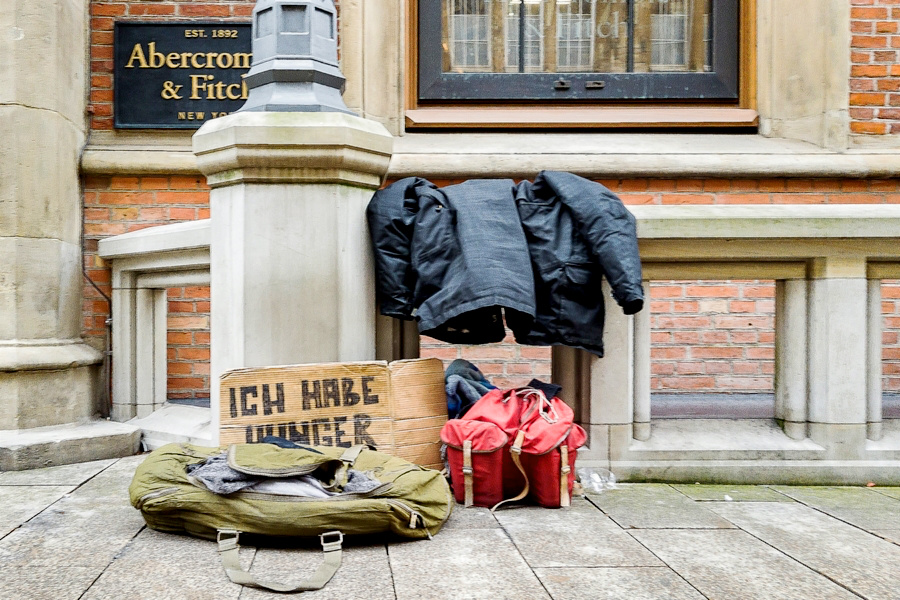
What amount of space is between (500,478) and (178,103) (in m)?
3.52

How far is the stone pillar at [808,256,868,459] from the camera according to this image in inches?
134

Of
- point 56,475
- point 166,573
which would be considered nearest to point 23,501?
point 56,475

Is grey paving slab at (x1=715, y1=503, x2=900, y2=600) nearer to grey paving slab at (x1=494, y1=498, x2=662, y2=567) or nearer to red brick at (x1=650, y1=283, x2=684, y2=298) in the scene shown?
grey paving slab at (x1=494, y1=498, x2=662, y2=567)

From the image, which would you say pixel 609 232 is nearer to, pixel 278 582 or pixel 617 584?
pixel 617 584

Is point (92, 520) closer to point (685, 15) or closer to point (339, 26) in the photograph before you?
point (339, 26)

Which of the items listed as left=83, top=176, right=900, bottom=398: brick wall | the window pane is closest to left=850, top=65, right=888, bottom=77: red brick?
left=83, top=176, right=900, bottom=398: brick wall

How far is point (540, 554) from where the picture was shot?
7.84 ft

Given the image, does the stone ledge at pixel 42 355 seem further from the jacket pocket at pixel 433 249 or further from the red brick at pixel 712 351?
the red brick at pixel 712 351

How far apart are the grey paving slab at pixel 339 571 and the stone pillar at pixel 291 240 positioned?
0.99 meters

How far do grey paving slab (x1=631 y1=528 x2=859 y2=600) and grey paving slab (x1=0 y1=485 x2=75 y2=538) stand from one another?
2.13 metres

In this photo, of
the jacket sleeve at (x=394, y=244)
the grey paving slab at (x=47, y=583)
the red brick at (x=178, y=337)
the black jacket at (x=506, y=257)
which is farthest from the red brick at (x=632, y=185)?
the grey paving slab at (x=47, y=583)

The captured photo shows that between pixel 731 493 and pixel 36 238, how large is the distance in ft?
12.2

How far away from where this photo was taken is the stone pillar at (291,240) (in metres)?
3.20

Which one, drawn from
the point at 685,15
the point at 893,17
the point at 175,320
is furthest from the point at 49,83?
the point at 893,17
